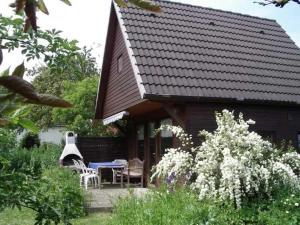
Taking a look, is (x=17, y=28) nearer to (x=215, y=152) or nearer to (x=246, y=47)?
(x=215, y=152)

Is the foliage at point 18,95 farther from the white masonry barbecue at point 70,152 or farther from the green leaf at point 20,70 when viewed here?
the white masonry barbecue at point 70,152

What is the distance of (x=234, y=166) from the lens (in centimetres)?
651

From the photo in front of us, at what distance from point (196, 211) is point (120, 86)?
966cm

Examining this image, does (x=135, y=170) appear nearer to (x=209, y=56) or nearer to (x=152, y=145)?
(x=152, y=145)

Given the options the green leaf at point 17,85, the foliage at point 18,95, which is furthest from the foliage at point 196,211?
the green leaf at point 17,85

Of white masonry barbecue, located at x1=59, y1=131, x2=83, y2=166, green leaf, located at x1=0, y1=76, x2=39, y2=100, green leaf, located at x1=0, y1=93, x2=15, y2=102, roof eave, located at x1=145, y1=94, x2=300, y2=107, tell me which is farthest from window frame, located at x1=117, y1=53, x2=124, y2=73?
green leaf, located at x1=0, y1=76, x2=39, y2=100

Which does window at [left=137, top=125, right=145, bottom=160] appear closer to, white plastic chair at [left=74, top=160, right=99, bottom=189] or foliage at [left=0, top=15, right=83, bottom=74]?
white plastic chair at [left=74, top=160, right=99, bottom=189]

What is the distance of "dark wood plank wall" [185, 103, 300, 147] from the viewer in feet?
38.3

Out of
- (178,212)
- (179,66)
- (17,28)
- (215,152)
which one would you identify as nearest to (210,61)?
(179,66)

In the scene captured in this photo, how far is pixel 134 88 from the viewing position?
13.2m

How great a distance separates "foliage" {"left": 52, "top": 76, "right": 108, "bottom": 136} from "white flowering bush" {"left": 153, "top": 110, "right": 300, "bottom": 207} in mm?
15330

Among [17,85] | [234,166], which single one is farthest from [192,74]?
[17,85]

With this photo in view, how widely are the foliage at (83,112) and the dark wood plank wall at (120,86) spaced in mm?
5527

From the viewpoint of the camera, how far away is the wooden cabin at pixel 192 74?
11.8m
